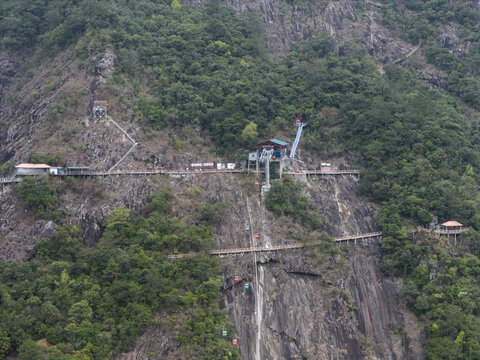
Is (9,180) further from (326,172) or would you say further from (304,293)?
(326,172)

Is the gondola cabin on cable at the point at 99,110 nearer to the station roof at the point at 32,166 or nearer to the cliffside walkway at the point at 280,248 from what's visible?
the station roof at the point at 32,166

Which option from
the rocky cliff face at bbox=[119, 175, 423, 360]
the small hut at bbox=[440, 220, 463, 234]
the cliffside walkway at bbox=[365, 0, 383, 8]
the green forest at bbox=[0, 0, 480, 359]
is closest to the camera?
the green forest at bbox=[0, 0, 480, 359]

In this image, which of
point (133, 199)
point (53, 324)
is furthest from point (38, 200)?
point (53, 324)

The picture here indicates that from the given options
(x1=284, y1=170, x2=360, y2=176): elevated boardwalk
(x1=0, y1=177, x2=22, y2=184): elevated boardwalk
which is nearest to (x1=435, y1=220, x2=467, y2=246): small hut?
(x1=284, y1=170, x2=360, y2=176): elevated boardwalk

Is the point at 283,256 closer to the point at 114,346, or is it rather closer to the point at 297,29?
the point at 114,346

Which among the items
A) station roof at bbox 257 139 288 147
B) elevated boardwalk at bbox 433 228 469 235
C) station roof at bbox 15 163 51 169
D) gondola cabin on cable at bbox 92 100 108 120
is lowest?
elevated boardwalk at bbox 433 228 469 235

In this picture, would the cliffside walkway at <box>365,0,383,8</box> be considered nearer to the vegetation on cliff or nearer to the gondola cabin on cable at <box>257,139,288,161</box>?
the gondola cabin on cable at <box>257,139,288,161</box>

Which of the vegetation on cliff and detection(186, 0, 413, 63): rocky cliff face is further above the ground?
detection(186, 0, 413, 63): rocky cliff face

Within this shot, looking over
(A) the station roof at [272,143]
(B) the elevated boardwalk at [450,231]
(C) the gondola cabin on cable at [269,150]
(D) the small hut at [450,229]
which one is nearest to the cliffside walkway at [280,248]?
(B) the elevated boardwalk at [450,231]

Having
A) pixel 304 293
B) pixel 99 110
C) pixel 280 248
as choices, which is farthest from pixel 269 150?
pixel 99 110
